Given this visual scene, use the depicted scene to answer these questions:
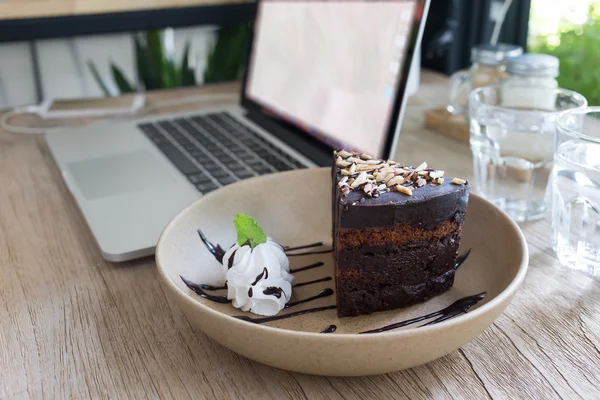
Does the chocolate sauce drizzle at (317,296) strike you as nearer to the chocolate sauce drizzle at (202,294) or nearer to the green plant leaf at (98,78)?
the chocolate sauce drizzle at (202,294)

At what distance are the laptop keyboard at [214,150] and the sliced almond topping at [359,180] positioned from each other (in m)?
0.32

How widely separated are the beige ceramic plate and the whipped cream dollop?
0.05ft

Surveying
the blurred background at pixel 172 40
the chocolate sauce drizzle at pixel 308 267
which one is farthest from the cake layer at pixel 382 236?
the blurred background at pixel 172 40

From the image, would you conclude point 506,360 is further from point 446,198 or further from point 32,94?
point 32,94

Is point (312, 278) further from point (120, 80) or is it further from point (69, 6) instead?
point (120, 80)

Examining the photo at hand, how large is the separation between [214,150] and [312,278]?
417 millimetres

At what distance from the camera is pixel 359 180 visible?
58 cm

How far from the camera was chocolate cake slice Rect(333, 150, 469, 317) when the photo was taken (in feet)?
1.83

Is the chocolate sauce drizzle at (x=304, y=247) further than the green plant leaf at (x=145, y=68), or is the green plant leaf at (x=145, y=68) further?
the green plant leaf at (x=145, y=68)

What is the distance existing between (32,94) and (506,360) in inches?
60.2

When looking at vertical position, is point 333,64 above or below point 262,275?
above

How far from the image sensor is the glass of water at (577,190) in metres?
0.64

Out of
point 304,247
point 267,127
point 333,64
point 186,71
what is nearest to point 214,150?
point 267,127

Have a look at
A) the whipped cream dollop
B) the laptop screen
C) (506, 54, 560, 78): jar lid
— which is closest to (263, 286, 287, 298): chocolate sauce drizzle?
the whipped cream dollop
